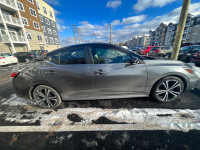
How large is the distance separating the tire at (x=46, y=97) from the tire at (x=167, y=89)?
8.65 ft

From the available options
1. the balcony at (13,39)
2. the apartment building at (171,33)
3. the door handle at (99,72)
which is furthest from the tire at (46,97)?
the apartment building at (171,33)

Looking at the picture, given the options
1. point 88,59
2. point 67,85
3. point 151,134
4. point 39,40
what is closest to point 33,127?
point 67,85

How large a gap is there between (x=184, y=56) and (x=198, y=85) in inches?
205

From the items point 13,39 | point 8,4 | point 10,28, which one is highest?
point 8,4

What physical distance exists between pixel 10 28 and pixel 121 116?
2346 centimetres

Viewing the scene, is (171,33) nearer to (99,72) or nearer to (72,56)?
(99,72)

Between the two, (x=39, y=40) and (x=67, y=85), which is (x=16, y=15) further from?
(x=67, y=85)

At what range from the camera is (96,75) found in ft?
Result: 6.61

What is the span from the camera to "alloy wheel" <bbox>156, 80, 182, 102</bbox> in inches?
89.2

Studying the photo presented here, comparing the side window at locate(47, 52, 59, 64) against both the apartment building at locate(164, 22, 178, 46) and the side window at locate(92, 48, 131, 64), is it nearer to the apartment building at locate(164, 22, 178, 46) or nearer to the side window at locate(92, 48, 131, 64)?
the side window at locate(92, 48, 131, 64)

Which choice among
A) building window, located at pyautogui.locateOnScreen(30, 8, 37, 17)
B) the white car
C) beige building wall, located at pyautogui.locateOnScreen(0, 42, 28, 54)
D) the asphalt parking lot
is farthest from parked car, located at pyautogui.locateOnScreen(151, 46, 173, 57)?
building window, located at pyautogui.locateOnScreen(30, 8, 37, 17)

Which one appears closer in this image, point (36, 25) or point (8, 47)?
point (8, 47)

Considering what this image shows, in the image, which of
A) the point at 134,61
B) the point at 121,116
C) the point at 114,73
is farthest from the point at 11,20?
the point at 121,116

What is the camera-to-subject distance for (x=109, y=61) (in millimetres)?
2096
